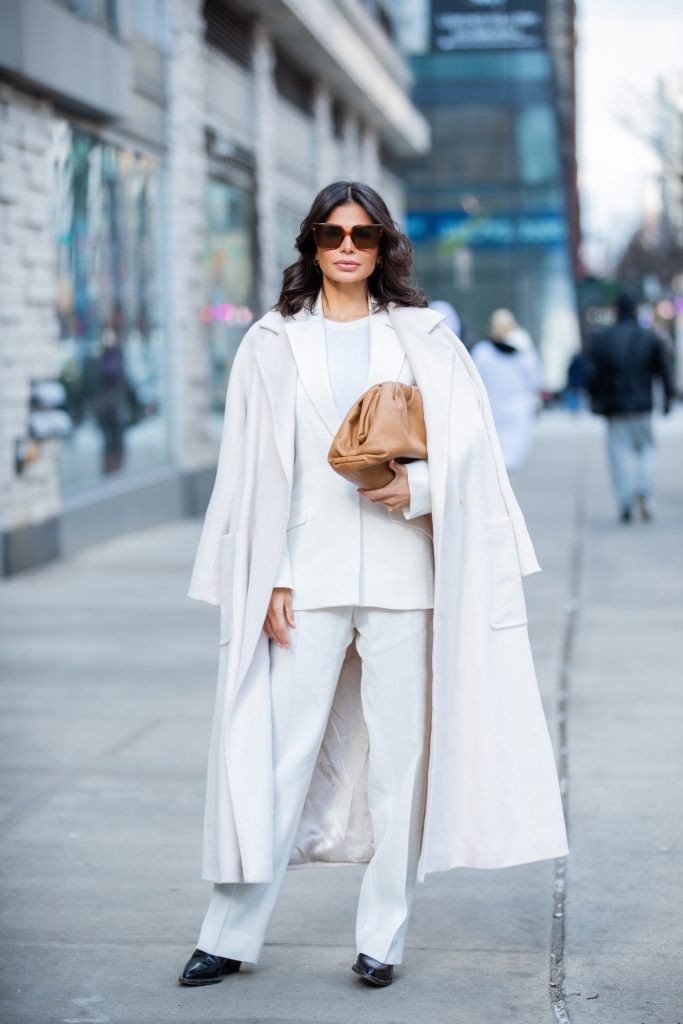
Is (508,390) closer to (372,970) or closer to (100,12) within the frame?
(100,12)

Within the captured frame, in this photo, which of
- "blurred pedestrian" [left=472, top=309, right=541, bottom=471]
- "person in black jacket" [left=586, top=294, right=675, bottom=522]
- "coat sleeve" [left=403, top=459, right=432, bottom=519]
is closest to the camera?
"coat sleeve" [left=403, top=459, right=432, bottom=519]

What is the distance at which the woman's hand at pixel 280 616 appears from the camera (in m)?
3.86

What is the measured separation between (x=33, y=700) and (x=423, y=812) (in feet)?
12.3

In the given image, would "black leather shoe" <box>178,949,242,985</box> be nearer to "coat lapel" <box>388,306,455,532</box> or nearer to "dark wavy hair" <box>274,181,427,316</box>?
"coat lapel" <box>388,306,455,532</box>

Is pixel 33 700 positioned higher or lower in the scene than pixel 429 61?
lower

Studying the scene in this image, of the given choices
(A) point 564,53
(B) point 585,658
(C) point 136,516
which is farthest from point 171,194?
(A) point 564,53

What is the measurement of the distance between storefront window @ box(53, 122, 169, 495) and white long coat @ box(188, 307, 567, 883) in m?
9.16

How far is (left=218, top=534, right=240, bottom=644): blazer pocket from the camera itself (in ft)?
12.8

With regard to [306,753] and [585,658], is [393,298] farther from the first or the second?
[585,658]

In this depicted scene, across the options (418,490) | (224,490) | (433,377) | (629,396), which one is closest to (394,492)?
(418,490)

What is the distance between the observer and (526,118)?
41.4 m

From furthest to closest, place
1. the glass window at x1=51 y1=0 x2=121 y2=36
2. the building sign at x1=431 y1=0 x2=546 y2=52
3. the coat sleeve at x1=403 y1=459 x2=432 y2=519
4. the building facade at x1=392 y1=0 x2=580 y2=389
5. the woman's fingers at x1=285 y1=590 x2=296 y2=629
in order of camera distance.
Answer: the building facade at x1=392 y1=0 x2=580 y2=389 → the building sign at x1=431 y1=0 x2=546 y2=52 → the glass window at x1=51 y1=0 x2=121 y2=36 → the woman's fingers at x1=285 y1=590 x2=296 y2=629 → the coat sleeve at x1=403 y1=459 x2=432 y2=519

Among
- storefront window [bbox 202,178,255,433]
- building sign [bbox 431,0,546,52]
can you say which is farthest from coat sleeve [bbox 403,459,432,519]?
building sign [bbox 431,0,546,52]

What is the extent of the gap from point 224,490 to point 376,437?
1.53 feet
